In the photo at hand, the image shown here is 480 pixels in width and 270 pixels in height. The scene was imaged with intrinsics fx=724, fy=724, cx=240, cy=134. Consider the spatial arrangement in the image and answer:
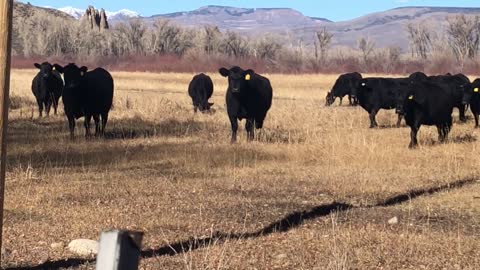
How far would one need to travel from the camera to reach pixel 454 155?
14.2 meters

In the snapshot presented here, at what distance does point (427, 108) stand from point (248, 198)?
9.09 meters

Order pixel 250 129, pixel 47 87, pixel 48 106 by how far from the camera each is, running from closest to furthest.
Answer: pixel 250 129, pixel 47 87, pixel 48 106

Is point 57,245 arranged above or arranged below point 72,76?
below

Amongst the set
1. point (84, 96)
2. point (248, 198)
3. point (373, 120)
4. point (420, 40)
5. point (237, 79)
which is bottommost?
point (373, 120)

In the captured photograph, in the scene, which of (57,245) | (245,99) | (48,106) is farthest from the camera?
(48,106)

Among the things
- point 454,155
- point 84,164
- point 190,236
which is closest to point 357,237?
point 190,236

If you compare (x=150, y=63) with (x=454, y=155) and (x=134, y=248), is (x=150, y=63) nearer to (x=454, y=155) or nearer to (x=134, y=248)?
(x=454, y=155)

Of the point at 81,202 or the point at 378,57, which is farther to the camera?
the point at 378,57

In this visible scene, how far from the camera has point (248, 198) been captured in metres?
9.83

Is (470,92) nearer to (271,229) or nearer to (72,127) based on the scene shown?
(72,127)

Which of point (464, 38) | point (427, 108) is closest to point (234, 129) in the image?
point (427, 108)

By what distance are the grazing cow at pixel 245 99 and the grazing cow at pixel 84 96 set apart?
3.14 metres

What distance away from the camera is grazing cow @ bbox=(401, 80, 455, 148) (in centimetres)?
1744

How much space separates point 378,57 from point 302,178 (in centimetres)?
7800
